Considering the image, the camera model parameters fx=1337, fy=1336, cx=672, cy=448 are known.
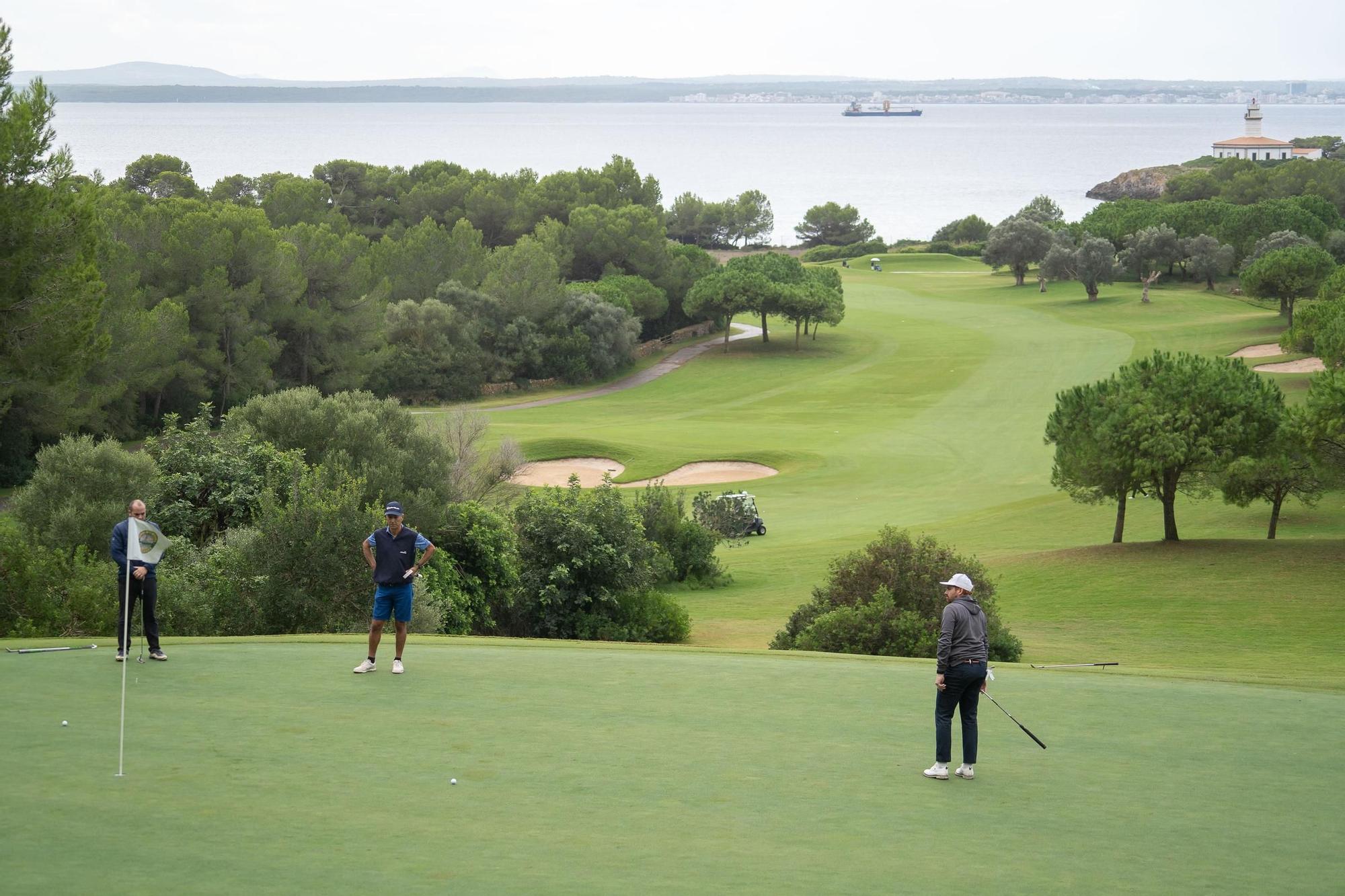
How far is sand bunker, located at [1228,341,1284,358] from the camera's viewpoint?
72188 mm

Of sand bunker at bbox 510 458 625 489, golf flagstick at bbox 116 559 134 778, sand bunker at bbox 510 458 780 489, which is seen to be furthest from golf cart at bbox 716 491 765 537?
golf flagstick at bbox 116 559 134 778

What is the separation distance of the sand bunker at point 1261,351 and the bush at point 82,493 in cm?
6053

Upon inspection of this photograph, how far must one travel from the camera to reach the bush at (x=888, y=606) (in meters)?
21.6

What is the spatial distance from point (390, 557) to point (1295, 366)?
2516 inches

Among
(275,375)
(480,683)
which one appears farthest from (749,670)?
(275,375)

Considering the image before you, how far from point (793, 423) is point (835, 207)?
99235 mm

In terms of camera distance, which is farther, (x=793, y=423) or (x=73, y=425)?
(x=793, y=423)

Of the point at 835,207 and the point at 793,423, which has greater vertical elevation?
the point at 835,207

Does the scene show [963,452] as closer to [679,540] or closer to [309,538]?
[679,540]

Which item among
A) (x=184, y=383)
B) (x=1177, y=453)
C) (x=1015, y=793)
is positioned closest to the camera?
(x=1015, y=793)

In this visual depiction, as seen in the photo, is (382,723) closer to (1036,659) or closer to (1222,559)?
(1036,659)

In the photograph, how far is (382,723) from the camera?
12.0m

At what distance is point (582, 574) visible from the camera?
26203 mm

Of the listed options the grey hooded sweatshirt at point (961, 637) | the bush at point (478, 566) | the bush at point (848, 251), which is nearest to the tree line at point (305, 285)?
the bush at point (478, 566)
